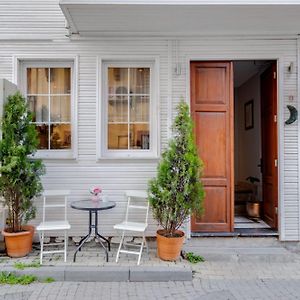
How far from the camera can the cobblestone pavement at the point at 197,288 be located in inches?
134

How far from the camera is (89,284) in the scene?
3.71 meters

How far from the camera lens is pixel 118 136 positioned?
16.3ft

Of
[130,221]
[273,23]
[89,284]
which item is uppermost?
[273,23]

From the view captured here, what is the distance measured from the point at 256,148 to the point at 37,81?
4.13m

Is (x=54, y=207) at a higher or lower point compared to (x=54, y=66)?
lower

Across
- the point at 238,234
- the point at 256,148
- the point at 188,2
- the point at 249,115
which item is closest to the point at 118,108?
the point at 188,2

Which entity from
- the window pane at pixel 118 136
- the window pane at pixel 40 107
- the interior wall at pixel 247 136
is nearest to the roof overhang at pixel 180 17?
the window pane at pixel 40 107

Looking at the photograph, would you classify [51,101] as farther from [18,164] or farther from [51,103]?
[18,164]

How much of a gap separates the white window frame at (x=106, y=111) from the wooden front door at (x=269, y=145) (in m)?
1.77

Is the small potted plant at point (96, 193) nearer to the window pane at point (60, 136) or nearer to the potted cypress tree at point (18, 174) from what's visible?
the potted cypress tree at point (18, 174)

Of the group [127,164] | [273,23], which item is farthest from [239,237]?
[273,23]

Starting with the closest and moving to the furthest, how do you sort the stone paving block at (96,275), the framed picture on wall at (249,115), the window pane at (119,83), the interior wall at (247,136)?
the stone paving block at (96,275) → the window pane at (119,83) → the interior wall at (247,136) → the framed picture on wall at (249,115)

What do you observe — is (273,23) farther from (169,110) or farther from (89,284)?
(89,284)

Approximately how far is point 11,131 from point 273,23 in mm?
3699
